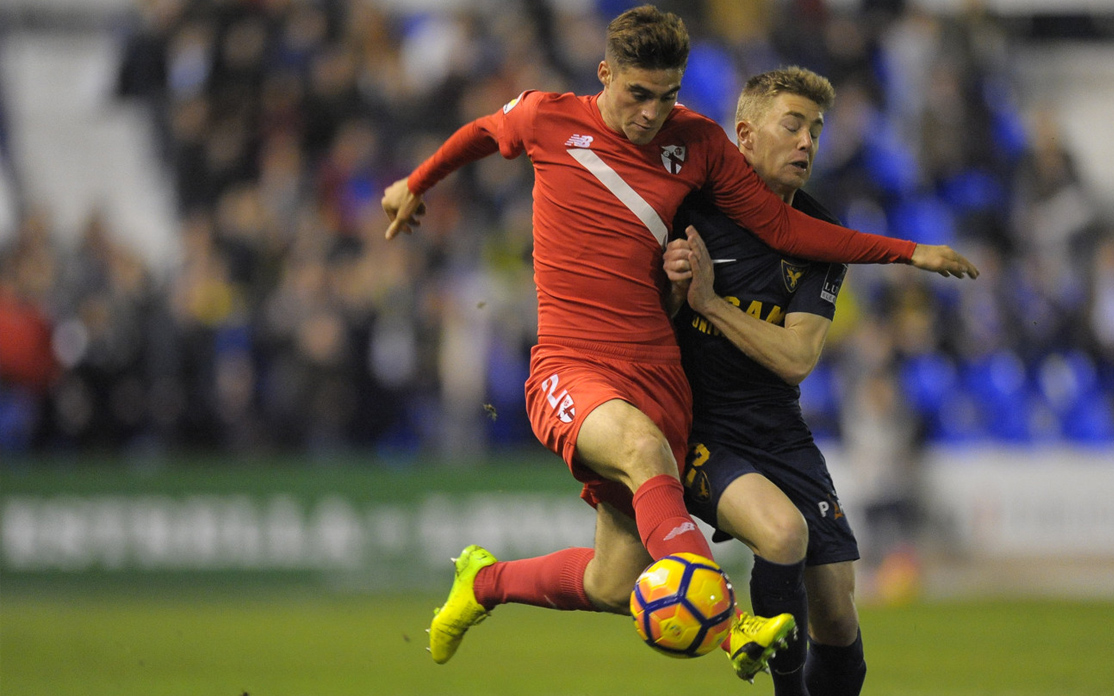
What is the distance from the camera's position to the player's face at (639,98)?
16.7ft

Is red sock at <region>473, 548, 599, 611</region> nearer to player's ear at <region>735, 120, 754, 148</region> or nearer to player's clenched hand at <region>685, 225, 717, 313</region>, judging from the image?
player's clenched hand at <region>685, 225, 717, 313</region>

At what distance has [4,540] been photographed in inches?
472

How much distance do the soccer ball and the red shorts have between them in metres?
0.65

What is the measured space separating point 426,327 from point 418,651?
3.64 metres

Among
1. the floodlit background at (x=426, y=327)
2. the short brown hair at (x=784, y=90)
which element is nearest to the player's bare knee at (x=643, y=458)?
the short brown hair at (x=784, y=90)

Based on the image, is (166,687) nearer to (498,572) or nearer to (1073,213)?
(498,572)

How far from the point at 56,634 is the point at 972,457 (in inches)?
291

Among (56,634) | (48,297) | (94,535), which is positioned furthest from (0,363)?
(56,634)

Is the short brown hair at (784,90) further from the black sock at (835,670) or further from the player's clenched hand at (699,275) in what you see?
the black sock at (835,670)

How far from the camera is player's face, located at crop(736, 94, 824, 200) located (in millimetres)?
5363

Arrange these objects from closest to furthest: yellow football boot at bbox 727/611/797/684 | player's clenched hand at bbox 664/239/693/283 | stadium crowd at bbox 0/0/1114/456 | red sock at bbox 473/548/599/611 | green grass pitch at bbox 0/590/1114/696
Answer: yellow football boot at bbox 727/611/797/684, player's clenched hand at bbox 664/239/693/283, red sock at bbox 473/548/599/611, green grass pitch at bbox 0/590/1114/696, stadium crowd at bbox 0/0/1114/456

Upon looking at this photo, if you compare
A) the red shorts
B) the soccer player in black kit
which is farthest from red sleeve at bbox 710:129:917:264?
the red shorts

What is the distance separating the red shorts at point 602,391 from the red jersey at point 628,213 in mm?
63

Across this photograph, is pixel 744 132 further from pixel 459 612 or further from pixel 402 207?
pixel 459 612
